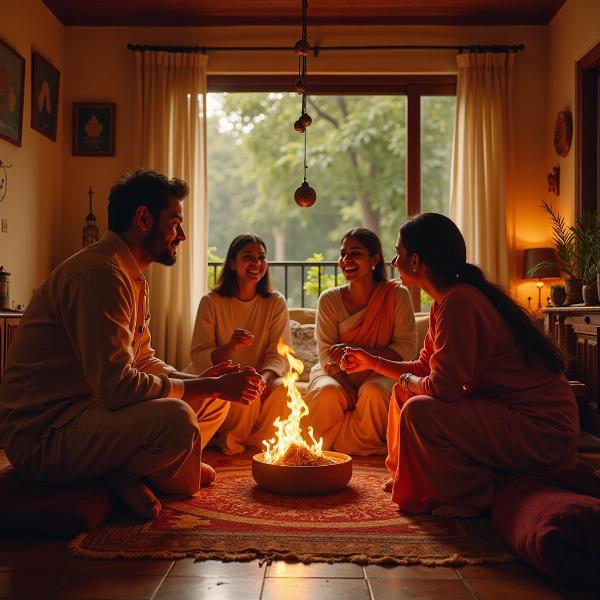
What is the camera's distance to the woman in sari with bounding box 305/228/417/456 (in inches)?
156

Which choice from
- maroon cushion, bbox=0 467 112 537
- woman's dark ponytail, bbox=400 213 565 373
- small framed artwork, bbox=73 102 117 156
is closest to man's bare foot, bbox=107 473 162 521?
maroon cushion, bbox=0 467 112 537

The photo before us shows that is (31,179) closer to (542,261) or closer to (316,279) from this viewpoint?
(316,279)

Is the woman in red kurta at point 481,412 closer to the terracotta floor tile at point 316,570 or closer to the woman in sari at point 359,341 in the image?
the terracotta floor tile at point 316,570

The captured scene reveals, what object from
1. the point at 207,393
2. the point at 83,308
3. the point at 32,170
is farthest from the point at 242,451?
the point at 32,170

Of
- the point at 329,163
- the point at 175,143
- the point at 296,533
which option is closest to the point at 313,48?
the point at 175,143

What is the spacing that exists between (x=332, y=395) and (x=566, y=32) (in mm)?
3373

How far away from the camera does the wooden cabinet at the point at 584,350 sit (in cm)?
411

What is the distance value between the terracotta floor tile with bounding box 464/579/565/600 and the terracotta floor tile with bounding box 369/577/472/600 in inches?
1.3

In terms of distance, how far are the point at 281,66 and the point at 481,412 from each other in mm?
4097

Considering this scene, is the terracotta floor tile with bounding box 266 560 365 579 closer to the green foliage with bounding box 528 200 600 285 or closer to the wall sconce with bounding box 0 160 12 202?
the green foliage with bounding box 528 200 600 285

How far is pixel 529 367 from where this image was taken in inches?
102

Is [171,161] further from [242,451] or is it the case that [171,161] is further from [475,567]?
[475,567]

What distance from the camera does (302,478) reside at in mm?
2830

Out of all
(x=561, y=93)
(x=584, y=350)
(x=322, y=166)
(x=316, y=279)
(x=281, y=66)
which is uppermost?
(x=322, y=166)
